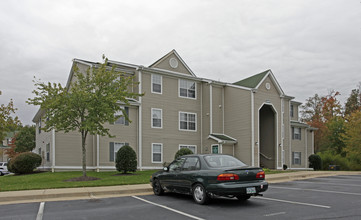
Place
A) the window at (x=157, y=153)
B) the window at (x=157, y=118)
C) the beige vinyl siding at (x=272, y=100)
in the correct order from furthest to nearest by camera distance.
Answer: the beige vinyl siding at (x=272, y=100) → the window at (x=157, y=118) → the window at (x=157, y=153)

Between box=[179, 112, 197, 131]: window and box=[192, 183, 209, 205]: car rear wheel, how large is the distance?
17741 millimetres

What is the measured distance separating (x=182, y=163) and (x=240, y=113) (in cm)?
1726

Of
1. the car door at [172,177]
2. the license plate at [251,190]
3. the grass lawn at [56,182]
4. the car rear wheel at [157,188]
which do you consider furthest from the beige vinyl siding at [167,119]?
the license plate at [251,190]

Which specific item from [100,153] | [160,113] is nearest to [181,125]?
[160,113]

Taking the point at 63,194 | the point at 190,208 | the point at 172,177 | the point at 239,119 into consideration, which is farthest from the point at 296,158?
the point at 190,208

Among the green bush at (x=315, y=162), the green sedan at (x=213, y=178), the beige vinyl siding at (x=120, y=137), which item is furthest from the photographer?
the green bush at (x=315, y=162)

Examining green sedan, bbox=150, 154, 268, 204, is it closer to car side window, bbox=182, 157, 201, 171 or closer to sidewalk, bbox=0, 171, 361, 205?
car side window, bbox=182, 157, 201, 171

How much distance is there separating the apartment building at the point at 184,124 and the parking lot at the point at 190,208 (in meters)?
13.2

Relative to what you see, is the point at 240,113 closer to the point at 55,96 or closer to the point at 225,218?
the point at 55,96

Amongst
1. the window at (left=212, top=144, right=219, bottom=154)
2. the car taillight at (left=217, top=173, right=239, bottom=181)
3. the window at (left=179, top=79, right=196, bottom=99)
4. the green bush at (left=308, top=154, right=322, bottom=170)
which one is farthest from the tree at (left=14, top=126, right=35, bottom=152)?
the car taillight at (left=217, top=173, right=239, bottom=181)

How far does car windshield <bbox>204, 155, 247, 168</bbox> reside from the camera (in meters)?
9.99

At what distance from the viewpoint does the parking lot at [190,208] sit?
8234mm

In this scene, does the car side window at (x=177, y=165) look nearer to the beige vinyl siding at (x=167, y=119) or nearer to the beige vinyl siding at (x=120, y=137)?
the beige vinyl siding at (x=120, y=137)

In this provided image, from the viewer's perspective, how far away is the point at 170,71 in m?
27.5
